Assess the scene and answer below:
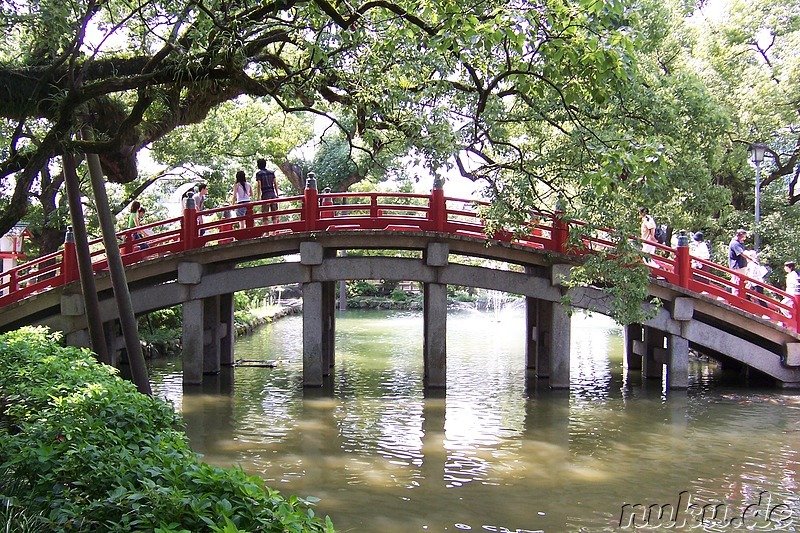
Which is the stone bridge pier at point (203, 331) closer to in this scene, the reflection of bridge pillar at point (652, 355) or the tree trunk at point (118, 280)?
the tree trunk at point (118, 280)

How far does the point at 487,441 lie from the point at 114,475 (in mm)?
7564

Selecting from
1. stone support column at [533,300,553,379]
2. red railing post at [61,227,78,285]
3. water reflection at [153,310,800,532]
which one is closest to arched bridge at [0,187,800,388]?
red railing post at [61,227,78,285]

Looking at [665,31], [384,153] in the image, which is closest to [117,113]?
[384,153]

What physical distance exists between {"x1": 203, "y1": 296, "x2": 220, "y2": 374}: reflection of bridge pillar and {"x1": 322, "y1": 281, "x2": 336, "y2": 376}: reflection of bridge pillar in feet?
7.67

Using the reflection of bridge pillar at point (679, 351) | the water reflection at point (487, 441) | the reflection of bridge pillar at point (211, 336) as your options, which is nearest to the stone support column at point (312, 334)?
the water reflection at point (487, 441)

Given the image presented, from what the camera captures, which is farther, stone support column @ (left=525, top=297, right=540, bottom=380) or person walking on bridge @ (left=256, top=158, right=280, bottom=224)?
stone support column @ (left=525, top=297, right=540, bottom=380)

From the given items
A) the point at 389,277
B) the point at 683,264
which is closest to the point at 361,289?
the point at 389,277

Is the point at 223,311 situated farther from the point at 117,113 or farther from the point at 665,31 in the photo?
the point at 665,31

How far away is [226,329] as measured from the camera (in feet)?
58.4

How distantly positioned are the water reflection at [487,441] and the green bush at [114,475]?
117 inches

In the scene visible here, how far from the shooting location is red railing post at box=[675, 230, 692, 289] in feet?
48.5

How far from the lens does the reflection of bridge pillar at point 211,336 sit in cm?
1666

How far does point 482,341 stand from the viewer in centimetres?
2394

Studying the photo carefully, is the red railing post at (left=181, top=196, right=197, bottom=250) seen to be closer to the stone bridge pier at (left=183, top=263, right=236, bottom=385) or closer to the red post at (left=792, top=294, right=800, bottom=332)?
the stone bridge pier at (left=183, top=263, right=236, bottom=385)
